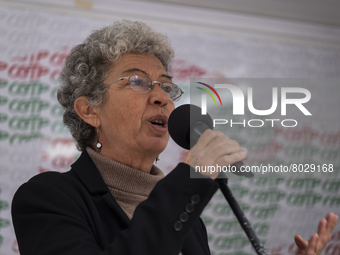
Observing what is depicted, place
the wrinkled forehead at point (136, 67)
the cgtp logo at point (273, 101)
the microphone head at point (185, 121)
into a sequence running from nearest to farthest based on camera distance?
the microphone head at point (185, 121) < the wrinkled forehead at point (136, 67) < the cgtp logo at point (273, 101)

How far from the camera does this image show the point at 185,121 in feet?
3.33

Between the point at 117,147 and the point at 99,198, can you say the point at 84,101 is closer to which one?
the point at 117,147

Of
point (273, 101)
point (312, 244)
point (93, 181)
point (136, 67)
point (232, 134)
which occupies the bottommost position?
point (312, 244)

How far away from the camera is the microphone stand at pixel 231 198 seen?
0.73 metres

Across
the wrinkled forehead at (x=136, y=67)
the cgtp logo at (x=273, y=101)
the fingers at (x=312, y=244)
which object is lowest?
the fingers at (x=312, y=244)

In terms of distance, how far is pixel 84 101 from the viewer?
148cm

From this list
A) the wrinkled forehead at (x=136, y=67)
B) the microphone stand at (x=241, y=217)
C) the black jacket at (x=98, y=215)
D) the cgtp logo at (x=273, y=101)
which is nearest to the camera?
the microphone stand at (x=241, y=217)

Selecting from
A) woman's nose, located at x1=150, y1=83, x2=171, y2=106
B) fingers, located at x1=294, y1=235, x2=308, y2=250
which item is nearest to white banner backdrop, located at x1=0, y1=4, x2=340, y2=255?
woman's nose, located at x1=150, y1=83, x2=171, y2=106

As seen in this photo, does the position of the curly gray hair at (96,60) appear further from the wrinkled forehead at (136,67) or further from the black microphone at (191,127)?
the black microphone at (191,127)

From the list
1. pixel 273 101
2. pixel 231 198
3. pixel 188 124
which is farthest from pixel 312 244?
pixel 273 101

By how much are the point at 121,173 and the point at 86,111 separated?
0.32 m

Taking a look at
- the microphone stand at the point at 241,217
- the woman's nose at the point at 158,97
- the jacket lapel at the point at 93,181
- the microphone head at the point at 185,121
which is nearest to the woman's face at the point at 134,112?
the woman's nose at the point at 158,97

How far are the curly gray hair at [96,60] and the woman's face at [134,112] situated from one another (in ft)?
0.13

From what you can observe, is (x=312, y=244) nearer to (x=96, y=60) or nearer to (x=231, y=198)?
(x=231, y=198)
